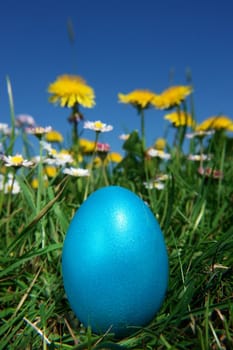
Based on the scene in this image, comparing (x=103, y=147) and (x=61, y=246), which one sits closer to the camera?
(x=61, y=246)

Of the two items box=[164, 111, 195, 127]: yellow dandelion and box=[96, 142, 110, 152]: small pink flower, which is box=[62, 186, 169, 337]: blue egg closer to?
box=[96, 142, 110, 152]: small pink flower

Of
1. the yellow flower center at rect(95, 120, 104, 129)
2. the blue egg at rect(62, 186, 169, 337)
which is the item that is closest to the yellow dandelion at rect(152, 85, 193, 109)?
the yellow flower center at rect(95, 120, 104, 129)

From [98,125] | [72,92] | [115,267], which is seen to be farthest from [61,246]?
[72,92]

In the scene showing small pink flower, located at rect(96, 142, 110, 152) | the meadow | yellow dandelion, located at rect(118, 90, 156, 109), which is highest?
yellow dandelion, located at rect(118, 90, 156, 109)

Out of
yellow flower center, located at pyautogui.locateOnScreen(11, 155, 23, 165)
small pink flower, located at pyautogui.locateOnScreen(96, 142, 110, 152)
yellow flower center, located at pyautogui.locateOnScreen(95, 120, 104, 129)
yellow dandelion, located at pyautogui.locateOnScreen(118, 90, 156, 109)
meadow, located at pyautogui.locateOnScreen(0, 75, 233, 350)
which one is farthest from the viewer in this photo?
yellow dandelion, located at pyautogui.locateOnScreen(118, 90, 156, 109)

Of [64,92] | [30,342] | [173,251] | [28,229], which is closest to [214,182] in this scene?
[173,251]

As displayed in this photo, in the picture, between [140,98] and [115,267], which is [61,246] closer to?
[115,267]

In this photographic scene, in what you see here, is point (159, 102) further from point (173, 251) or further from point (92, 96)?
point (173, 251)
